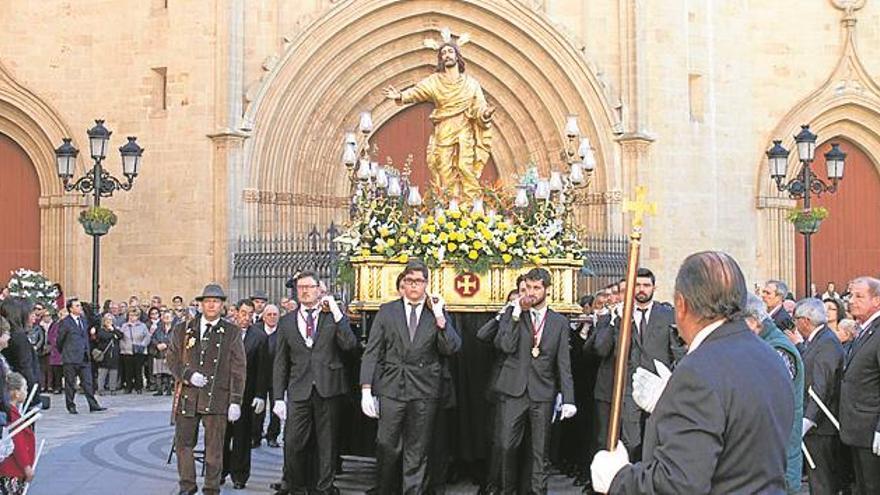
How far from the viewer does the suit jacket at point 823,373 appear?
880 cm

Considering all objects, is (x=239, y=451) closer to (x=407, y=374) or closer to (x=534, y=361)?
(x=407, y=374)

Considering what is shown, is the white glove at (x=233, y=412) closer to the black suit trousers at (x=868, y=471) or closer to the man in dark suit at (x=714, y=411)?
the black suit trousers at (x=868, y=471)

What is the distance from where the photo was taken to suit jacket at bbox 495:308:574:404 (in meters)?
9.66

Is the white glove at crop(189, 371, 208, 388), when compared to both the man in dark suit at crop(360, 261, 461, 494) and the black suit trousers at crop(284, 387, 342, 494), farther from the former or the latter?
the man in dark suit at crop(360, 261, 461, 494)

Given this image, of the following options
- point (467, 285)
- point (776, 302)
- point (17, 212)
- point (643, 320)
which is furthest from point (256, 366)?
point (17, 212)

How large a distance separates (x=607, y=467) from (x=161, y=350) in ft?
58.3

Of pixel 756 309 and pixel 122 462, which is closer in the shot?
pixel 756 309

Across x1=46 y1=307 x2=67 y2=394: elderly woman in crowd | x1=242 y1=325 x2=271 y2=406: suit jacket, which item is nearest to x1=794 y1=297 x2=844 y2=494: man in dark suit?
x1=242 y1=325 x2=271 y2=406: suit jacket

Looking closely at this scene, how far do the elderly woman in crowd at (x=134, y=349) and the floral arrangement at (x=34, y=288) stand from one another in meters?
1.80

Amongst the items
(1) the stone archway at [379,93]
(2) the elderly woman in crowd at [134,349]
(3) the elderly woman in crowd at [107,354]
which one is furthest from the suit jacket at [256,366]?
(1) the stone archway at [379,93]

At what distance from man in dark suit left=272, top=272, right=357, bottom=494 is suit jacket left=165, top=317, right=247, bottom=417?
54 cm

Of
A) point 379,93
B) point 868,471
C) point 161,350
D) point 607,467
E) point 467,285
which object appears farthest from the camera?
point 379,93

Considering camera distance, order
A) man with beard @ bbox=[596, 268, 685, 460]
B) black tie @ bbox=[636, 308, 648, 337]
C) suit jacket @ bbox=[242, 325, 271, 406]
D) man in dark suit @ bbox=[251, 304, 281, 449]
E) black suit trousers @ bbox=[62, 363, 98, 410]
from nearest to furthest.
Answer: man with beard @ bbox=[596, 268, 685, 460]
black tie @ bbox=[636, 308, 648, 337]
suit jacket @ bbox=[242, 325, 271, 406]
man in dark suit @ bbox=[251, 304, 281, 449]
black suit trousers @ bbox=[62, 363, 98, 410]

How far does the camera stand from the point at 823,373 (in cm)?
884
